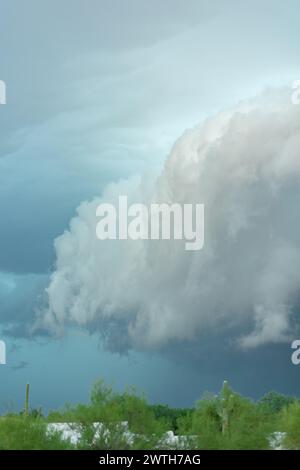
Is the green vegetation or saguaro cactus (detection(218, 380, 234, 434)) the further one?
saguaro cactus (detection(218, 380, 234, 434))

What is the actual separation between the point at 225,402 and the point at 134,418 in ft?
26.9

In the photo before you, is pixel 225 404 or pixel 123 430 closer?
pixel 123 430

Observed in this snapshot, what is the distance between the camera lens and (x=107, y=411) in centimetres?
3156

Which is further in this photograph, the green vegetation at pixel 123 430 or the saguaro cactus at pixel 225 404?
the saguaro cactus at pixel 225 404
